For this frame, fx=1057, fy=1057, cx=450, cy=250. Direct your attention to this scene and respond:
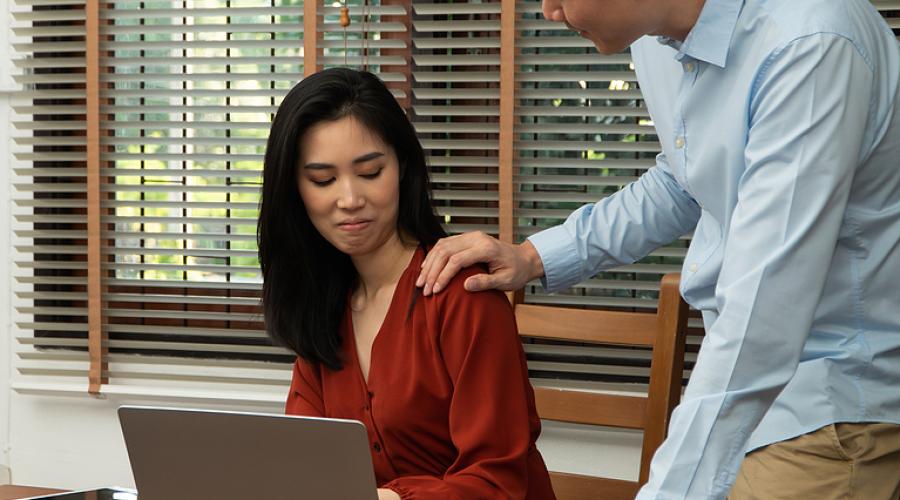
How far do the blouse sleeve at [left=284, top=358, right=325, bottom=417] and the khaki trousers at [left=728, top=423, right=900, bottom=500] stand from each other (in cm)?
73

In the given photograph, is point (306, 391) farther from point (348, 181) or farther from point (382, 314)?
point (348, 181)

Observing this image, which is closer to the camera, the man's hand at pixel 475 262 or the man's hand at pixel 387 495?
the man's hand at pixel 387 495

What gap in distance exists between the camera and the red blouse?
55.7 inches

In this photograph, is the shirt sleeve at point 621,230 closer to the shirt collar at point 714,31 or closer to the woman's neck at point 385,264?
the woman's neck at point 385,264

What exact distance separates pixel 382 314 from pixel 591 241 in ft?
1.11

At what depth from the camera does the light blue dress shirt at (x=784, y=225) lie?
0.92 metres

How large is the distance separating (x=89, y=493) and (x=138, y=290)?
1.43 metres

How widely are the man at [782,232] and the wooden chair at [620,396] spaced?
200 millimetres

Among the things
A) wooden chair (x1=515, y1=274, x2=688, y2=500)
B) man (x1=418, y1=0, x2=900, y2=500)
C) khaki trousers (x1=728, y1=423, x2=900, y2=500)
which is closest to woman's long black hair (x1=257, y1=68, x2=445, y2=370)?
wooden chair (x1=515, y1=274, x2=688, y2=500)

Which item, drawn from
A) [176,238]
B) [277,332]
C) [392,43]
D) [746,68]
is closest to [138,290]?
[176,238]

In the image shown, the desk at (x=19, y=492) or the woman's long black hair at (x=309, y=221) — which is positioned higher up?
the woman's long black hair at (x=309, y=221)

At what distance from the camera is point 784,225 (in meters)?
0.92

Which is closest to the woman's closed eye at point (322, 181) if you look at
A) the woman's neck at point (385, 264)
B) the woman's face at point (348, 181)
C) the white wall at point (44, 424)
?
the woman's face at point (348, 181)

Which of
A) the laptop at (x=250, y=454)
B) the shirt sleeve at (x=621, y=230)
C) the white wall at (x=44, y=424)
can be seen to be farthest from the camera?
the white wall at (x=44, y=424)
